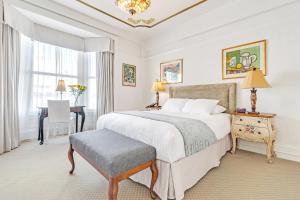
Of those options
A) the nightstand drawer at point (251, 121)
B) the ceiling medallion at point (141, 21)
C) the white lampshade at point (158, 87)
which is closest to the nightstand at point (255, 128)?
the nightstand drawer at point (251, 121)

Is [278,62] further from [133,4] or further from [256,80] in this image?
[133,4]

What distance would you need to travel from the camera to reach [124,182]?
1.87 meters

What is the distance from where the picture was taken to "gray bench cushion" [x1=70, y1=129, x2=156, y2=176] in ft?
4.18

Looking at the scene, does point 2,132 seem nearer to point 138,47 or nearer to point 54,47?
point 54,47

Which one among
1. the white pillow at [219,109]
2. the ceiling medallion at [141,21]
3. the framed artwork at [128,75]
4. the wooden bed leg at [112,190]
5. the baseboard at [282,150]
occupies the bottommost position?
the baseboard at [282,150]

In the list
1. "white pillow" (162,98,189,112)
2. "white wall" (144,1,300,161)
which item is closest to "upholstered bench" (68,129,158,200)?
"white pillow" (162,98,189,112)

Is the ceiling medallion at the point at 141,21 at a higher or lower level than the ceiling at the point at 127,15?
higher

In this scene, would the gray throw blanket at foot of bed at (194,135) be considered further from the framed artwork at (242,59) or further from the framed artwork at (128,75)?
the framed artwork at (128,75)

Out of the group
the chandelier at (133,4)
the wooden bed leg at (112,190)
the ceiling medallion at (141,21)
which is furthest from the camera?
the ceiling medallion at (141,21)

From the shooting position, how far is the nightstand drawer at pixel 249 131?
2402mm

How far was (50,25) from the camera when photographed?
358 centimetres

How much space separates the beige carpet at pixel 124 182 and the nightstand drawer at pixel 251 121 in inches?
23.6

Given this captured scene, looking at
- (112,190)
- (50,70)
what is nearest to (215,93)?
(112,190)

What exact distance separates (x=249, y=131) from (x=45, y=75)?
4.62m
